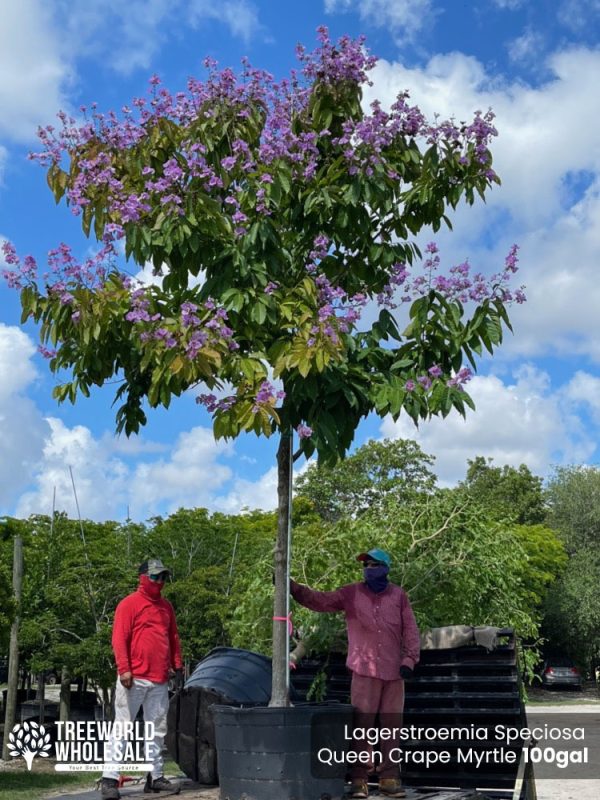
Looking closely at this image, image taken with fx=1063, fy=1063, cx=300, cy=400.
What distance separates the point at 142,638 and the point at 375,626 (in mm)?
1662

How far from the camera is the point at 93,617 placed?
24875 millimetres

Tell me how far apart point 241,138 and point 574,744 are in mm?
19840

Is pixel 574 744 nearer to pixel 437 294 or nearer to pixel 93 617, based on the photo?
pixel 93 617

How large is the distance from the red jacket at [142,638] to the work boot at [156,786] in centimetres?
65

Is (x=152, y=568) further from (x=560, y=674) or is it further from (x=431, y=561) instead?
(x=560, y=674)

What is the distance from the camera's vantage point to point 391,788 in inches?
268

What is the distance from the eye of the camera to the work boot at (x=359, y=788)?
6.71m

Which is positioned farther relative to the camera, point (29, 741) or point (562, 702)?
point (562, 702)

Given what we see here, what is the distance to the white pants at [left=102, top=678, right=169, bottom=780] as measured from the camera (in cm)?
740

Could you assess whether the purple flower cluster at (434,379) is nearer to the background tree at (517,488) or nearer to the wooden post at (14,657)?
the wooden post at (14,657)

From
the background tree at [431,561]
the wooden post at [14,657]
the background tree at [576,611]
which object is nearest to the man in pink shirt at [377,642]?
the background tree at [431,561]

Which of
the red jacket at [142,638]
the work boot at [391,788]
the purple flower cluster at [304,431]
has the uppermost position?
the purple flower cluster at [304,431]

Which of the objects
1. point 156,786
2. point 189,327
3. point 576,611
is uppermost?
point 189,327

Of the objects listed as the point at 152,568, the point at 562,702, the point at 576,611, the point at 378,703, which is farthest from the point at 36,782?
the point at 576,611
